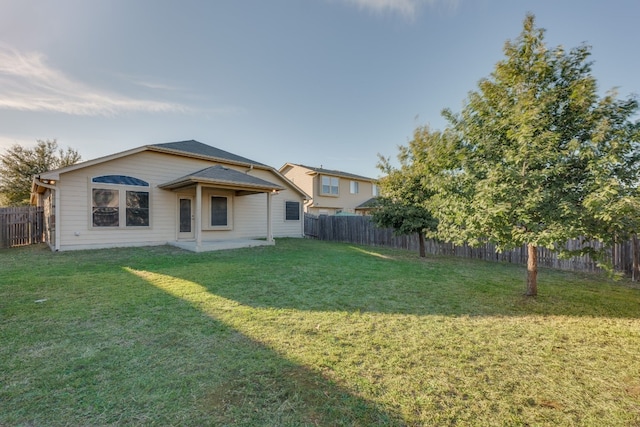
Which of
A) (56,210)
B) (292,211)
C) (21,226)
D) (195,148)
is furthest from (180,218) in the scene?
(21,226)

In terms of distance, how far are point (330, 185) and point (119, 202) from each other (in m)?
16.0

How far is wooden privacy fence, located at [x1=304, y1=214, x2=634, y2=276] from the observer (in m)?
6.86

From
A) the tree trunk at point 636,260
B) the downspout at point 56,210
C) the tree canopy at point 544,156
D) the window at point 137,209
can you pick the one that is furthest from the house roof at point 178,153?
the tree trunk at point 636,260

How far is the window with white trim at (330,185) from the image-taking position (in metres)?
23.3

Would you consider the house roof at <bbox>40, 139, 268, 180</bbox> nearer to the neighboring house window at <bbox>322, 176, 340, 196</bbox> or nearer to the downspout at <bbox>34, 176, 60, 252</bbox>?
the downspout at <bbox>34, 176, 60, 252</bbox>

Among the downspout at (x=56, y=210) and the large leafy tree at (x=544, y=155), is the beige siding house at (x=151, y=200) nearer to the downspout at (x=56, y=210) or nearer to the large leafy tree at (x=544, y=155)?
the downspout at (x=56, y=210)

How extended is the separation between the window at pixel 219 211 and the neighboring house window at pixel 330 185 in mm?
11419

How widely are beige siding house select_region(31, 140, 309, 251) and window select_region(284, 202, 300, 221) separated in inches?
98.3

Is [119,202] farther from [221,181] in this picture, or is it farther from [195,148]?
[195,148]

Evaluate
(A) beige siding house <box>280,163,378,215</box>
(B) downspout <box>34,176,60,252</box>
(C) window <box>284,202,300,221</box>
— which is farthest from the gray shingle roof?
(A) beige siding house <box>280,163,378,215</box>

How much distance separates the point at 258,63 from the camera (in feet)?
37.5

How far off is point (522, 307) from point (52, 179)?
12993 mm

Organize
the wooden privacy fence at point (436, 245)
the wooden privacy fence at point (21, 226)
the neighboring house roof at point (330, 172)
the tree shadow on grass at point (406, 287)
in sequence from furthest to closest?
the neighboring house roof at point (330, 172), the wooden privacy fence at point (21, 226), the wooden privacy fence at point (436, 245), the tree shadow on grass at point (406, 287)

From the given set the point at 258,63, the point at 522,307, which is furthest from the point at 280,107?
the point at 522,307
